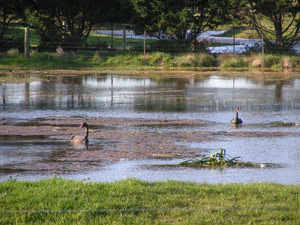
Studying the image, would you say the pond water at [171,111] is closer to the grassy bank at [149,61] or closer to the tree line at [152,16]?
the grassy bank at [149,61]

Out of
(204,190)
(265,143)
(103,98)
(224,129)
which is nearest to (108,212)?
(204,190)

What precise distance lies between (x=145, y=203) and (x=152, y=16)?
28783 mm

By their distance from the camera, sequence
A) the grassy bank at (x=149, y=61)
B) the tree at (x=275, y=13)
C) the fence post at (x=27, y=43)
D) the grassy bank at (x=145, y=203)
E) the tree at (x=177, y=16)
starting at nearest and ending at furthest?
the grassy bank at (x=145, y=203) < the grassy bank at (x=149, y=61) < the fence post at (x=27, y=43) < the tree at (x=177, y=16) < the tree at (x=275, y=13)

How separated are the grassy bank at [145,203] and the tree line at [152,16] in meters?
26.0

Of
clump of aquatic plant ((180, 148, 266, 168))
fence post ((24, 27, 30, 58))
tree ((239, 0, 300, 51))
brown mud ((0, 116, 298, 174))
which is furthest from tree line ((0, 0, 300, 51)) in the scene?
clump of aquatic plant ((180, 148, 266, 168))

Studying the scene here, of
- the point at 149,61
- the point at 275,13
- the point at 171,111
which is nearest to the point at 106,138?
the point at 171,111

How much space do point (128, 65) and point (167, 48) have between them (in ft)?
12.2

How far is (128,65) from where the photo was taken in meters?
31.9

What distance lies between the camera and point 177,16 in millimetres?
33000

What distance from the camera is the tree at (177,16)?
1299 inches

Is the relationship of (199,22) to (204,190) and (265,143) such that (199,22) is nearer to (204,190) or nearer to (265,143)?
(265,143)

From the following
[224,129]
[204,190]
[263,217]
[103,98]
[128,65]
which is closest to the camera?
[263,217]

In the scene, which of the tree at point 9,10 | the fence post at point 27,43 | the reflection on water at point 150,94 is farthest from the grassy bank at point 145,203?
the tree at point 9,10

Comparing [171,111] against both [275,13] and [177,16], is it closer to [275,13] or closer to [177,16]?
[177,16]
